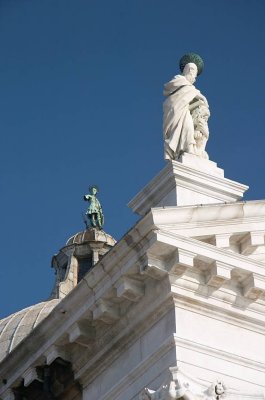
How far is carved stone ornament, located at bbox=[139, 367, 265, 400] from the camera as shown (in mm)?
20266

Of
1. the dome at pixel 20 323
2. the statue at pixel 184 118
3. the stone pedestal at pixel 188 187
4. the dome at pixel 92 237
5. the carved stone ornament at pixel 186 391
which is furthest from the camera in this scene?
the dome at pixel 92 237

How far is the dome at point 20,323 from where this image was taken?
161 feet

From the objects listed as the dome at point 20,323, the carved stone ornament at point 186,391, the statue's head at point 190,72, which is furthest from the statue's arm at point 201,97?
the dome at point 20,323

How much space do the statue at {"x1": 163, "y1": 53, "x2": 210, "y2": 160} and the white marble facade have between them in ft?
5.07

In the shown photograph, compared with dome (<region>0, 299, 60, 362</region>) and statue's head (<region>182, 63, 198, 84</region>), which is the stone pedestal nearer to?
statue's head (<region>182, 63, 198, 84</region>)

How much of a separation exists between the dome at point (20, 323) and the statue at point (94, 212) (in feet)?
18.1

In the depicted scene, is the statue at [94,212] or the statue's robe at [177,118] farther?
the statue at [94,212]

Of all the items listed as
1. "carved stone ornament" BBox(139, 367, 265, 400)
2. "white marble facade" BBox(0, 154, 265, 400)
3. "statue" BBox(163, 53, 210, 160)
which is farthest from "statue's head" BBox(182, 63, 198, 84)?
"carved stone ornament" BBox(139, 367, 265, 400)

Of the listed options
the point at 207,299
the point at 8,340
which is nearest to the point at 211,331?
the point at 207,299

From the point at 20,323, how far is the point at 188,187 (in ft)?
92.0

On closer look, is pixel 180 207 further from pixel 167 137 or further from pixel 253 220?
pixel 167 137

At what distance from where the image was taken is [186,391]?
66.5 ft

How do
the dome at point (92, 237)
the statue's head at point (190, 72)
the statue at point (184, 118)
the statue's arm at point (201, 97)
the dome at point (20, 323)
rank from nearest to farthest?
→ the statue at point (184, 118) → the statue's arm at point (201, 97) → the statue's head at point (190, 72) → the dome at point (20, 323) → the dome at point (92, 237)

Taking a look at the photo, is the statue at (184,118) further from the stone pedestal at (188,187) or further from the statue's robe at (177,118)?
the stone pedestal at (188,187)
